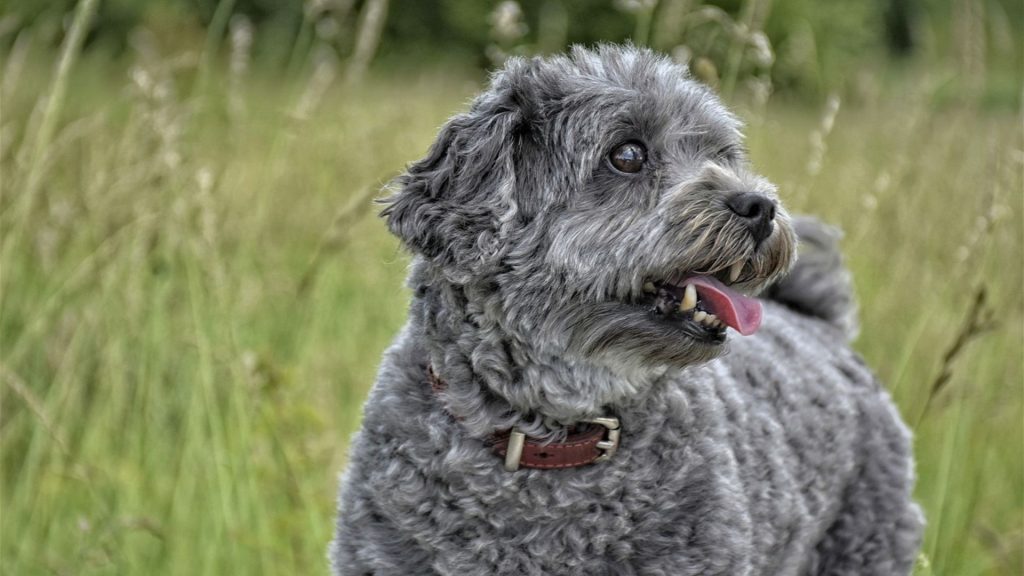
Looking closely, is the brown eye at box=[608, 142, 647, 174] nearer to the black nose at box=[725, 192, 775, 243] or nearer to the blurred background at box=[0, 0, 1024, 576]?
the black nose at box=[725, 192, 775, 243]

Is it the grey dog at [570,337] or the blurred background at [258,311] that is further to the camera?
the blurred background at [258,311]

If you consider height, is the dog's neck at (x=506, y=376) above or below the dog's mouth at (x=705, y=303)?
below

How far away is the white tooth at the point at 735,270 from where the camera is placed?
274 cm

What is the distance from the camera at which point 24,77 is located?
6.58 meters

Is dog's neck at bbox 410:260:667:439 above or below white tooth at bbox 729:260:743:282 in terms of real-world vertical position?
below

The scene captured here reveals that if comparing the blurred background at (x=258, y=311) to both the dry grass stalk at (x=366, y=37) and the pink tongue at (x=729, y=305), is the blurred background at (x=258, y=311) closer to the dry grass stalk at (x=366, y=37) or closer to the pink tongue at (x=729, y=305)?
the dry grass stalk at (x=366, y=37)

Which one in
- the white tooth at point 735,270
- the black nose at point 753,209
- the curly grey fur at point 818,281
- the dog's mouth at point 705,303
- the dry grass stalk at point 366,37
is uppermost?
the dry grass stalk at point 366,37

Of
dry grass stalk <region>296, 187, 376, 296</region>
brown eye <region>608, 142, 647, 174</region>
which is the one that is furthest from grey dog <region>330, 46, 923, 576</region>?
dry grass stalk <region>296, 187, 376, 296</region>

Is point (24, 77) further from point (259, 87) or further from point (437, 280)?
point (437, 280)

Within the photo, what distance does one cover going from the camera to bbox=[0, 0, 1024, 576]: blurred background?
369cm

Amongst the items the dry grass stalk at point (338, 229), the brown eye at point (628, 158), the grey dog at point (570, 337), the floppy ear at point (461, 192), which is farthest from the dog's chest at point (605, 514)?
the dry grass stalk at point (338, 229)

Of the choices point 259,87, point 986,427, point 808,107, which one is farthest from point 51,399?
point 808,107

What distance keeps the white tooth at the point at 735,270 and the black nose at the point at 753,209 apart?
2.9 inches

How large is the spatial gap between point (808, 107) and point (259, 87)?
5.52 metres
